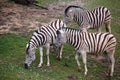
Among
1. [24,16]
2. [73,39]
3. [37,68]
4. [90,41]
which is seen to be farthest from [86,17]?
[24,16]

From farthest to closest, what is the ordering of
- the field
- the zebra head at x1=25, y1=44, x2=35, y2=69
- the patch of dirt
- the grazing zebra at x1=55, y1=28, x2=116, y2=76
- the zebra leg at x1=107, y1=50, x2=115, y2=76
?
the patch of dirt → the zebra leg at x1=107, y1=50, x2=115, y2=76 → the grazing zebra at x1=55, y1=28, x2=116, y2=76 → the zebra head at x1=25, y1=44, x2=35, y2=69 → the field

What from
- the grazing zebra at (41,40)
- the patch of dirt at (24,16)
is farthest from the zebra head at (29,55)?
the patch of dirt at (24,16)

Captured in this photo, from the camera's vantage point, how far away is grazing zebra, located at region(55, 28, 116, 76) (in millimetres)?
10641

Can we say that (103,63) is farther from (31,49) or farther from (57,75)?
(31,49)

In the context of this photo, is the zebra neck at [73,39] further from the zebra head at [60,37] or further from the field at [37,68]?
the field at [37,68]

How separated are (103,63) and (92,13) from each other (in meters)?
2.50

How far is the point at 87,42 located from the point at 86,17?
8.15 feet

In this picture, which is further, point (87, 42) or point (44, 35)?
point (44, 35)

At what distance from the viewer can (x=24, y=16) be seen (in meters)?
16.7

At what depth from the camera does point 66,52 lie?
1266 centimetres

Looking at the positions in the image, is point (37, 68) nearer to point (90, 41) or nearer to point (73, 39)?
point (73, 39)

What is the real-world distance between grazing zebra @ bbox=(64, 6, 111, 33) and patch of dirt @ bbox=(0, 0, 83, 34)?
2699 mm

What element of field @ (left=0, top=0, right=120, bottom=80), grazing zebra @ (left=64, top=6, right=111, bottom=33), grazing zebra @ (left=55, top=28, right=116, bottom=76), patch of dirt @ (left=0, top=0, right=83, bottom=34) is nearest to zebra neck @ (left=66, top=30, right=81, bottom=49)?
grazing zebra @ (left=55, top=28, right=116, bottom=76)

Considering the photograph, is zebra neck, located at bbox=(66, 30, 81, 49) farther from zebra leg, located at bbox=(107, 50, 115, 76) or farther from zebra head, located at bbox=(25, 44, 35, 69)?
zebra head, located at bbox=(25, 44, 35, 69)
